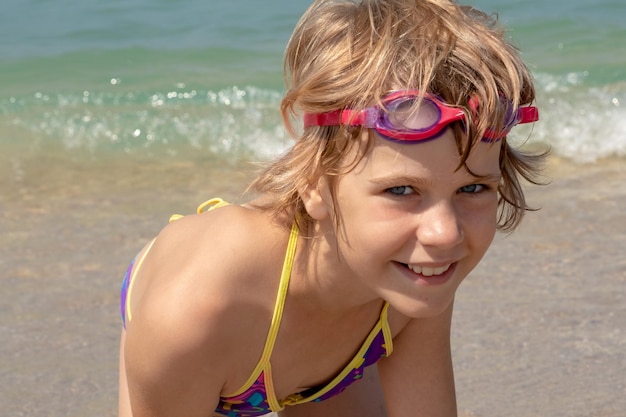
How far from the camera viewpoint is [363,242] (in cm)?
212

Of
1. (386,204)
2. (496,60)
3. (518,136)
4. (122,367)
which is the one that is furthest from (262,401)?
(518,136)

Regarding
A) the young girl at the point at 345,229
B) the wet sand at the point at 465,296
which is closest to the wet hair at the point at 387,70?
the young girl at the point at 345,229

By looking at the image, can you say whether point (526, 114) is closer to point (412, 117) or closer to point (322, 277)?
point (412, 117)

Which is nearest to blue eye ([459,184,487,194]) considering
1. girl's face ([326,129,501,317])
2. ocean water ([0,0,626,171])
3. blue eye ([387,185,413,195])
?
girl's face ([326,129,501,317])

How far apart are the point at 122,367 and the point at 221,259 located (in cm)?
55

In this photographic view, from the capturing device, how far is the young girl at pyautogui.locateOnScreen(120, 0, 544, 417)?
2.03 meters

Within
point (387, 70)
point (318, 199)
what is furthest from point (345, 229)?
point (387, 70)

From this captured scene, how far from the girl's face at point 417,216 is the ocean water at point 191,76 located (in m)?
3.67

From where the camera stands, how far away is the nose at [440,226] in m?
2.01

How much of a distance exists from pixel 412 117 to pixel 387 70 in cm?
12

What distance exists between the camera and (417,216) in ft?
6.68

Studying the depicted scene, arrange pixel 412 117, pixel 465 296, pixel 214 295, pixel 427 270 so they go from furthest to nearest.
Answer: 1. pixel 465 296
2. pixel 214 295
3. pixel 427 270
4. pixel 412 117

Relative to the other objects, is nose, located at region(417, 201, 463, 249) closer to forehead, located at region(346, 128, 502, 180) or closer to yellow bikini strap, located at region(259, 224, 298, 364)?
forehead, located at region(346, 128, 502, 180)

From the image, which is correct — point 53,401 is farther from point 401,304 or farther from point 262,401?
point 401,304
